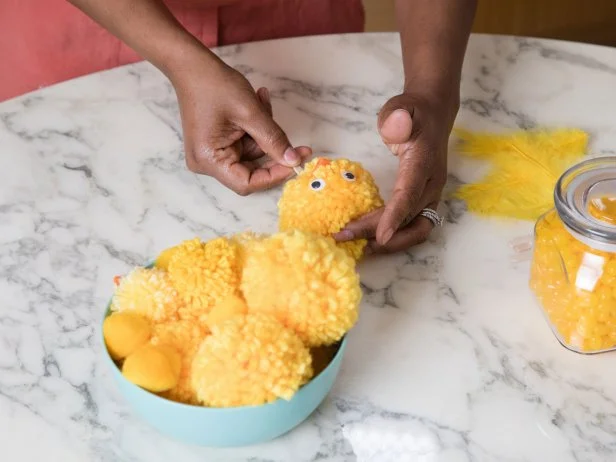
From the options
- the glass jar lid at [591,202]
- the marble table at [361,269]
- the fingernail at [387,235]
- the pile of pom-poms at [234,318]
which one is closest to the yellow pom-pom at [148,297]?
the pile of pom-poms at [234,318]

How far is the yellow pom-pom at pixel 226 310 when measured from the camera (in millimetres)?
596

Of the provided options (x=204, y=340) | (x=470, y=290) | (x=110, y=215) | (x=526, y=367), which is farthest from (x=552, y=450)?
(x=110, y=215)

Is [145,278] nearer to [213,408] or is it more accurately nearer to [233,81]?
[213,408]

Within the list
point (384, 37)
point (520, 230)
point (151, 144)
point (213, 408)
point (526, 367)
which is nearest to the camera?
point (213, 408)

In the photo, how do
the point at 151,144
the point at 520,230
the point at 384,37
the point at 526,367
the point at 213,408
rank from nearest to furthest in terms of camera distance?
the point at 213,408 < the point at 526,367 < the point at 520,230 < the point at 151,144 < the point at 384,37

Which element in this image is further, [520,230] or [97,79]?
[97,79]

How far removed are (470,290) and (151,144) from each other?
1.37 ft

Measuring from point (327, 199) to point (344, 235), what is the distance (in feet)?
0.12

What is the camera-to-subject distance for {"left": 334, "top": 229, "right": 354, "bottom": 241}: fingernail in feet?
2.38

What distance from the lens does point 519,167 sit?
91cm

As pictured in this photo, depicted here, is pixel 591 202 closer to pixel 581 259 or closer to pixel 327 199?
pixel 581 259

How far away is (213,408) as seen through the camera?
0.56 metres

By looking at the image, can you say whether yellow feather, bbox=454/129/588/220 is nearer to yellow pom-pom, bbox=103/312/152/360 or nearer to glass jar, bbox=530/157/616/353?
glass jar, bbox=530/157/616/353

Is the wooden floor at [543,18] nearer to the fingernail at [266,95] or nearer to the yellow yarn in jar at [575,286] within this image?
the fingernail at [266,95]
